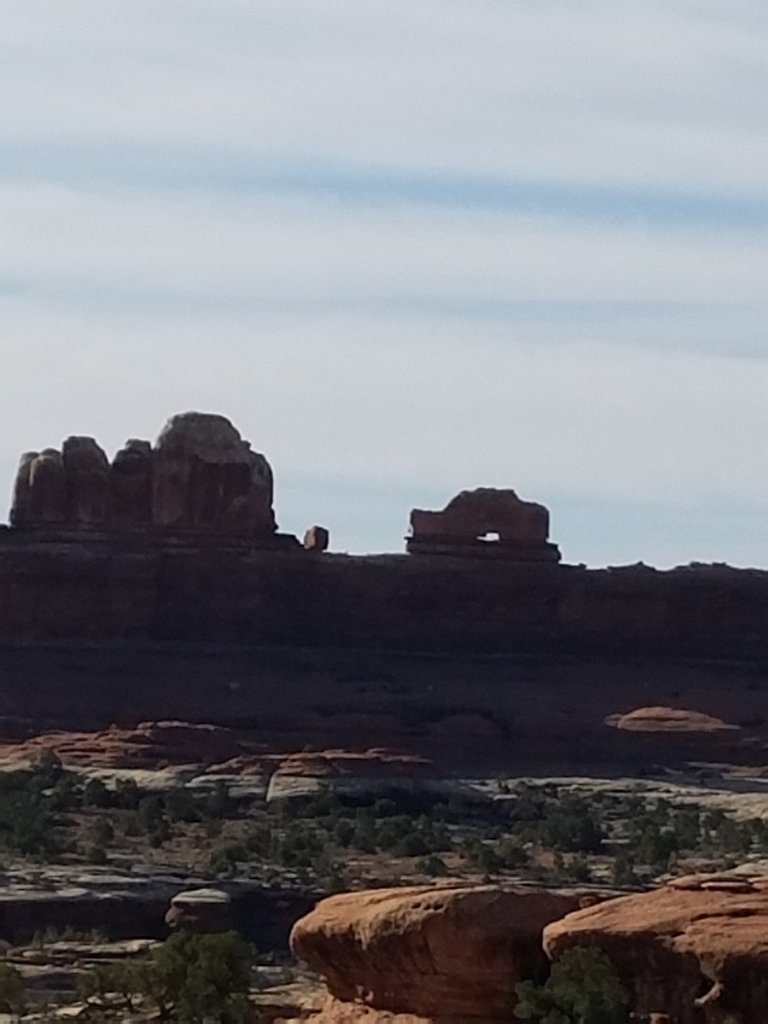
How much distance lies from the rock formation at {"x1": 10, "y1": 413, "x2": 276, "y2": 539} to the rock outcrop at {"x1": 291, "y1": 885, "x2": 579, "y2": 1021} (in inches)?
2442

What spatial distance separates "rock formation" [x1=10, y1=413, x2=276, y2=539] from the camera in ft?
284

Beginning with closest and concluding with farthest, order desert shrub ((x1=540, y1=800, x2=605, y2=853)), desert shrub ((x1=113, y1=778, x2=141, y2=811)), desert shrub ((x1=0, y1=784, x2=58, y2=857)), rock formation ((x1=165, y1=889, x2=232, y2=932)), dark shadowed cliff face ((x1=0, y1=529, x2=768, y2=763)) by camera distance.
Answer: rock formation ((x1=165, y1=889, x2=232, y2=932))
desert shrub ((x1=0, y1=784, x2=58, y2=857))
desert shrub ((x1=540, y1=800, x2=605, y2=853))
desert shrub ((x1=113, y1=778, x2=141, y2=811))
dark shadowed cliff face ((x1=0, y1=529, x2=768, y2=763))

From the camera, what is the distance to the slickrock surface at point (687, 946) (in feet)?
72.0

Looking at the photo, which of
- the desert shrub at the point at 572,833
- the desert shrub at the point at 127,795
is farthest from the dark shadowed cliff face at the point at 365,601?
the desert shrub at the point at 572,833

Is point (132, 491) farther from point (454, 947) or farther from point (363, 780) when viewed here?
point (454, 947)

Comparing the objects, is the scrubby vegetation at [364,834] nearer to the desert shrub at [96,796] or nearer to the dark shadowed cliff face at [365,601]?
the desert shrub at [96,796]

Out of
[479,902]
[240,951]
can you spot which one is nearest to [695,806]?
[240,951]

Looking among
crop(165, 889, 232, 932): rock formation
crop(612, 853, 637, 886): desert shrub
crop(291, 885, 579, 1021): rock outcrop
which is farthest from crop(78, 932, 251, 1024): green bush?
crop(612, 853, 637, 886): desert shrub

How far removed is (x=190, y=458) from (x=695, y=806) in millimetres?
23486

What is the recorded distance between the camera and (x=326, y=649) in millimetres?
85312

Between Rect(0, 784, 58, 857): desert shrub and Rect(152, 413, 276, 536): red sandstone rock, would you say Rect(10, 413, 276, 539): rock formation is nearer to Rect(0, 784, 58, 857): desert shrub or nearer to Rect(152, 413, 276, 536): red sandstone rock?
Rect(152, 413, 276, 536): red sandstone rock

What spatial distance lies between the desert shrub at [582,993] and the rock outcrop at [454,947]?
812 millimetres

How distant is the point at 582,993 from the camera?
73.6ft

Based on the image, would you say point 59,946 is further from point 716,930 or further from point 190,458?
point 190,458
